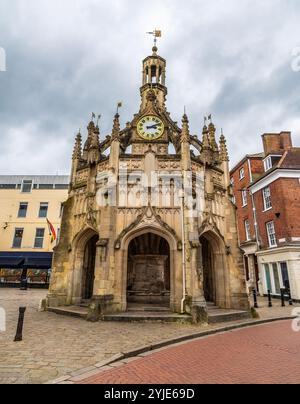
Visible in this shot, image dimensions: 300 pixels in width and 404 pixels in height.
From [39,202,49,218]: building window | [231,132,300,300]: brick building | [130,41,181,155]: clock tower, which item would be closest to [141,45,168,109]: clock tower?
[130,41,181,155]: clock tower

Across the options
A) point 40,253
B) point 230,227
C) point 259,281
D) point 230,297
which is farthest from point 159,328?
point 40,253

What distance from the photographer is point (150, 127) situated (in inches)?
573

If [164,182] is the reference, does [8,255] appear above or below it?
below

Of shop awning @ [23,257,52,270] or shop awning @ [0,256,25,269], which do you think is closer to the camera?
shop awning @ [0,256,25,269]

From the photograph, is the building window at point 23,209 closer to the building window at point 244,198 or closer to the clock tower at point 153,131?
the clock tower at point 153,131

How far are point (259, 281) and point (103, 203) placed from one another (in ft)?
63.5

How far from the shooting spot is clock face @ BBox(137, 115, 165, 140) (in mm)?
14469

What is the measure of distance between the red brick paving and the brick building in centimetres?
1386

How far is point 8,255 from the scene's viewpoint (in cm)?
2667

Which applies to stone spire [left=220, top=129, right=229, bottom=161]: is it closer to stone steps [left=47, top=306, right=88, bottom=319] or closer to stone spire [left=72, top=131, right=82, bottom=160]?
stone spire [left=72, top=131, right=82, bottom=160]

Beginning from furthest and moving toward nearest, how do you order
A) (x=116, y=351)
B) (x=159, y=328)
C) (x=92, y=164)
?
(x=92, y=164) → (x=159, y=328) → (x=116, y=351)

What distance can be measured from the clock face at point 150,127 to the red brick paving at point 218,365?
1093cm

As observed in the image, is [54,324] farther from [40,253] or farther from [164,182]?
[40,253]

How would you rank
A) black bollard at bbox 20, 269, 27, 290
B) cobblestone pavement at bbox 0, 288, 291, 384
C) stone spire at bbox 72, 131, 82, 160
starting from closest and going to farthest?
cobblestone pavement at bbox 0, 288, 291, 384 → stone spire at bbox 72, 131, 82, 160 → black bollard at bbox 20, 269, 27, 290
